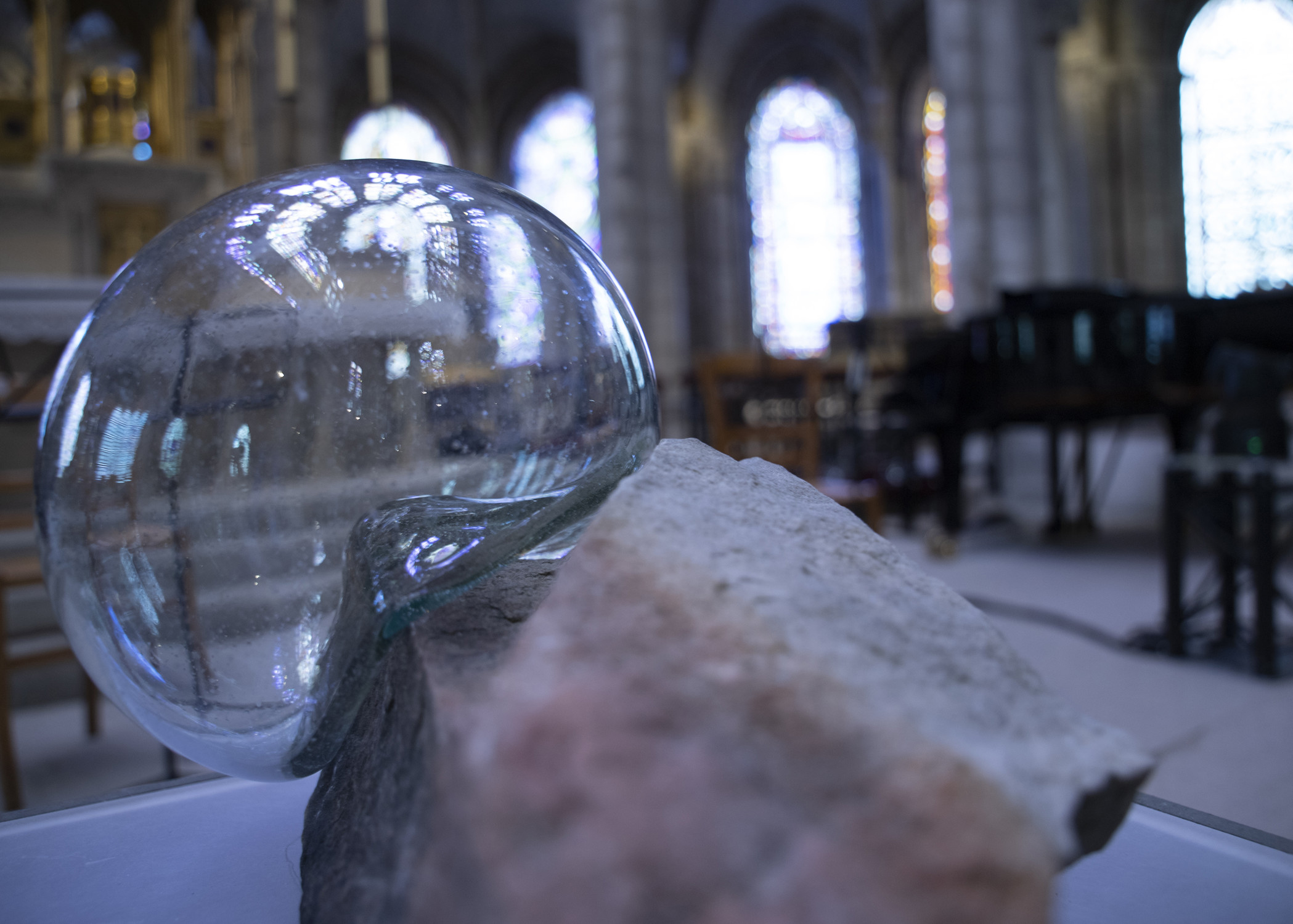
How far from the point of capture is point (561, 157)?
19.0 m

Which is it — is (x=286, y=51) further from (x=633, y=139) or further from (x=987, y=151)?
(x=987, y=151)

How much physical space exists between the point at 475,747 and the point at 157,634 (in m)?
0.40

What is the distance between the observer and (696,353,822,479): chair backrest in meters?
4.45

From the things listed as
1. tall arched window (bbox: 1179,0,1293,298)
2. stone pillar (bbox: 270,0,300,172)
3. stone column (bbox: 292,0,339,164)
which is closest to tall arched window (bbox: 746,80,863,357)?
tall arched window (bbox: 1179,0,1293,298)

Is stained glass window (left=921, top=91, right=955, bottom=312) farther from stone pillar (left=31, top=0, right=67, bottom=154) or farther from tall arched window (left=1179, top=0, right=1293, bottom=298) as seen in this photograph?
stone pillar (left=31, top=0, right=67, bottom=154)

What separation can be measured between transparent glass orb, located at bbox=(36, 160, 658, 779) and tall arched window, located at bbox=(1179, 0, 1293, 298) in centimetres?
1681

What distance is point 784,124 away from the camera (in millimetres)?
18625

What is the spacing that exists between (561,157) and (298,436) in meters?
19.2

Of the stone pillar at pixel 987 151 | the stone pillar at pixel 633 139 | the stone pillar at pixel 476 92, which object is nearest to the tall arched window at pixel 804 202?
the stone pillar at pixel 476 92

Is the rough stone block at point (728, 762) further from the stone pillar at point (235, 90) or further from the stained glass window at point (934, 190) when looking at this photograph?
the stained glass window at point (934, 190)

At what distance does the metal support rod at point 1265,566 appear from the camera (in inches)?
120

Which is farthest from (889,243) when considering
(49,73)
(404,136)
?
(49,73)

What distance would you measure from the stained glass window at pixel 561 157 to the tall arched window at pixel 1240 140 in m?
10.3

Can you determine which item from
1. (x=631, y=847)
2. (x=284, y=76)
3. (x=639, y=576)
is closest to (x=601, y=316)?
(x=639, y=576)
